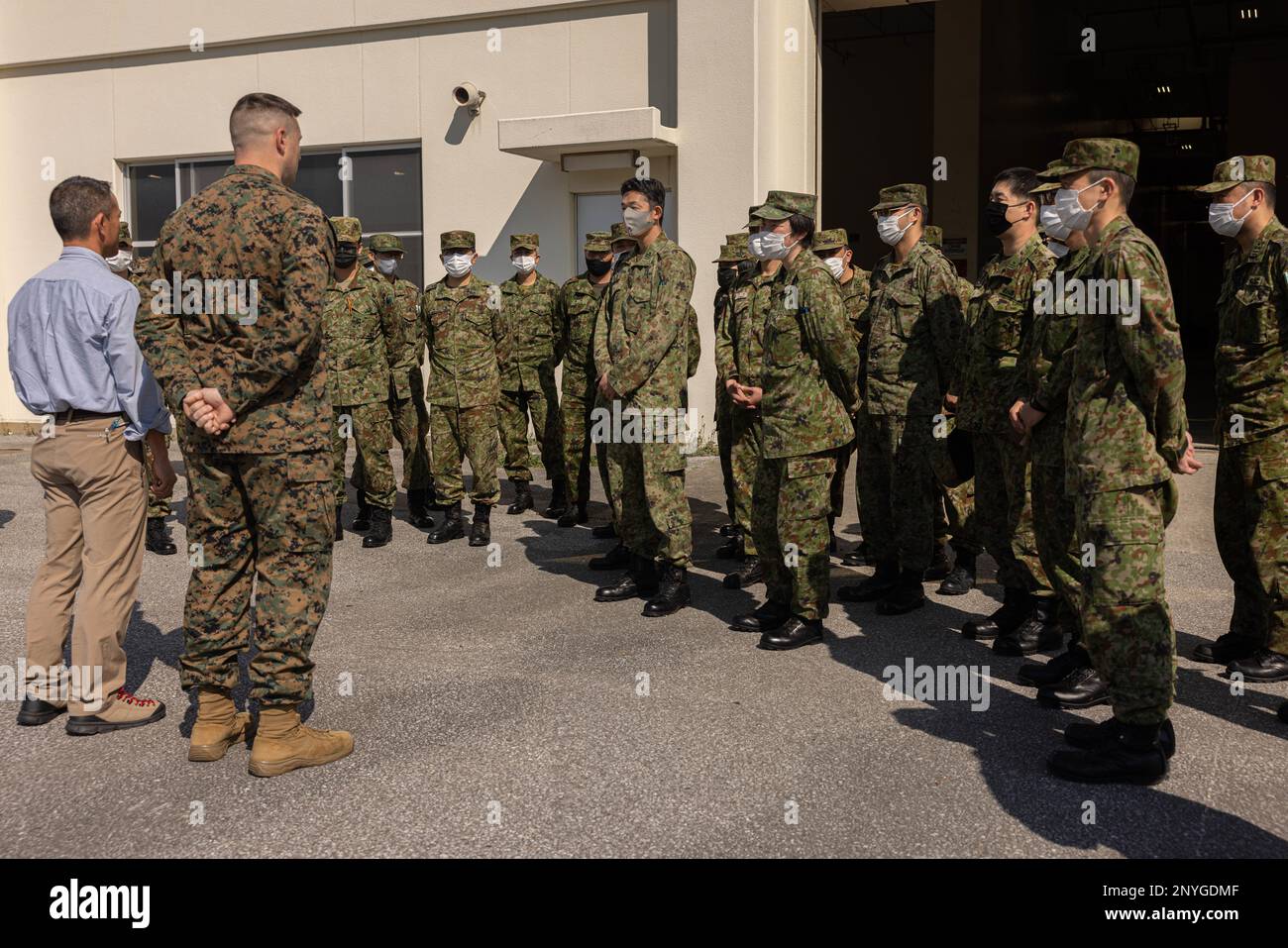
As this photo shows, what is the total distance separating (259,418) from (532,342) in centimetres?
540

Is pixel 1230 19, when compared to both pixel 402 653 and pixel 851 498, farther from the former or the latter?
pixel 402 653

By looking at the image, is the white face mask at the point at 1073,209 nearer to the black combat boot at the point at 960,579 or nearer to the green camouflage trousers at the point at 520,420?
the black combat boot at the point at 960,579

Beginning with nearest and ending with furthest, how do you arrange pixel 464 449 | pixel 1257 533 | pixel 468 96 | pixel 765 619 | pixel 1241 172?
pixel 1257 533
pixel 1241 172
pixel 765 619
pixel 464 449
pixel 468 96

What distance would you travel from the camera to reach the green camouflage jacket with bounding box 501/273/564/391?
29.6 feet

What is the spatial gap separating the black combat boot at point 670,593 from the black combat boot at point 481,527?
217 cm

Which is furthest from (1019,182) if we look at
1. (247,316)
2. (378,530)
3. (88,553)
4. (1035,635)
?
(378,530)

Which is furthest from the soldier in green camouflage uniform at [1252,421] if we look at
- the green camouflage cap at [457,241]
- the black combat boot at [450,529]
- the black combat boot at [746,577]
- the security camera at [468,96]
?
the security camera at [468,96]

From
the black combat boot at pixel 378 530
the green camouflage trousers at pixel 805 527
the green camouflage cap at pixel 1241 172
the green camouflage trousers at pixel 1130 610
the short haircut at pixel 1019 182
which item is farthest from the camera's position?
the black combat boot at pixel 378 530

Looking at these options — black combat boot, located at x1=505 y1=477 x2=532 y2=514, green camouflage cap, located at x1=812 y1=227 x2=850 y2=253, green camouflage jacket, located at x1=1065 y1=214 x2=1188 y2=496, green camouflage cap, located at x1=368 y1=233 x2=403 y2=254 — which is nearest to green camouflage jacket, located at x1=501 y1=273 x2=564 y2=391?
black combat boot, located at x1=505 y1=477 x2=532 y2=514

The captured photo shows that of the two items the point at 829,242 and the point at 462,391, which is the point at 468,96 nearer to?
the point at 462,391

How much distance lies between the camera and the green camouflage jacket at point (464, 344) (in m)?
7.96

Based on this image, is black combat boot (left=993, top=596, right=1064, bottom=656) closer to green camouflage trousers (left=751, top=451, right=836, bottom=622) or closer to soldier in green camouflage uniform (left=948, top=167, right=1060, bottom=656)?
soldier in green camouflage uniform (left=948, top=167, right=1060, bottom=656)

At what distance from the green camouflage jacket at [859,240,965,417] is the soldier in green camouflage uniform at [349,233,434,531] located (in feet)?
11.9

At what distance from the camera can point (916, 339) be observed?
600 cm
